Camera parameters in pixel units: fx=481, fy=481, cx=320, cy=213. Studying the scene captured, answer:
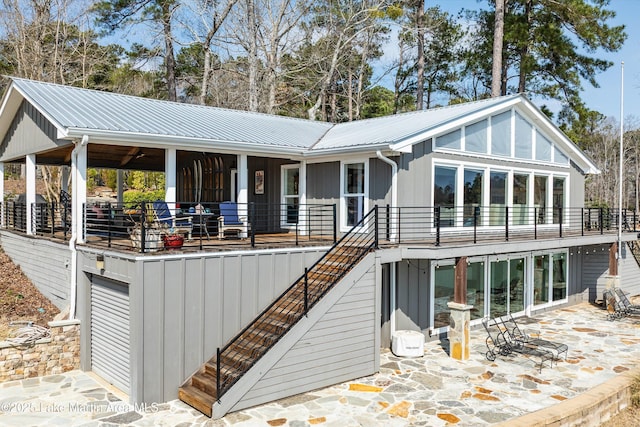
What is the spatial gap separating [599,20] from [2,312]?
23730 millimetres

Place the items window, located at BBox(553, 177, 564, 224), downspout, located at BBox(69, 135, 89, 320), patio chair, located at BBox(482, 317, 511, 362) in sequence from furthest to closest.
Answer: window, located at BBox(553, 177, 564, 224) → patio chair, located at BBox(482, 317, 511, 362) → downspout, located at BBox(69, 135, 89, 320)

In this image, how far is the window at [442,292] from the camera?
11.4 metres

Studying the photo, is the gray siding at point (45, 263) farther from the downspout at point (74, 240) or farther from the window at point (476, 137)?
the window at point (476, 137)

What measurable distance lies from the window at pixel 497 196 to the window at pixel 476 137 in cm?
91

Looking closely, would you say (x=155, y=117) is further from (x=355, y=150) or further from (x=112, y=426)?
(x=112, y=426)

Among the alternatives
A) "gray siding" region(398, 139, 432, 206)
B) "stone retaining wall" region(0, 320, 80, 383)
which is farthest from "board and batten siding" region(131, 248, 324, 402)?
"gray siding" region(398, 139, 432, 206)

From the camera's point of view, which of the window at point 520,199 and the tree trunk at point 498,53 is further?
the tree trunk at point 498,53

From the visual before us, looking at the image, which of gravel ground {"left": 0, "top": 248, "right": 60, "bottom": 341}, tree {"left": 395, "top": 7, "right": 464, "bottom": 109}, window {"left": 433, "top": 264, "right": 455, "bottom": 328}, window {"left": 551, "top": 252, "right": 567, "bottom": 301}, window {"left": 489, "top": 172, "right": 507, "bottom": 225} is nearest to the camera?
gravel ground {"left": 0, "top": 248, "right": 60, "bottom": 341}

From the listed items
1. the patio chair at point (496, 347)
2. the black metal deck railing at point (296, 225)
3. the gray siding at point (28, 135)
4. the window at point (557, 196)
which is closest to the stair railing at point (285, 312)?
the black metal deck railing at point (296, 225)

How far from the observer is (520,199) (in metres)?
13.9

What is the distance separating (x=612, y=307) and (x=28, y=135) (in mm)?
17085

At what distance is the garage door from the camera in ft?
27.5

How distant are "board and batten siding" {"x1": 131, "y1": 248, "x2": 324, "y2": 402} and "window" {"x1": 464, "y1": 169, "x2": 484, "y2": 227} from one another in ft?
18.6

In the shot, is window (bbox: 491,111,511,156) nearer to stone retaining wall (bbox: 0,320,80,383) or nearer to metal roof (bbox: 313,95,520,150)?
metal roof (bbox: 313,95,520,150)
